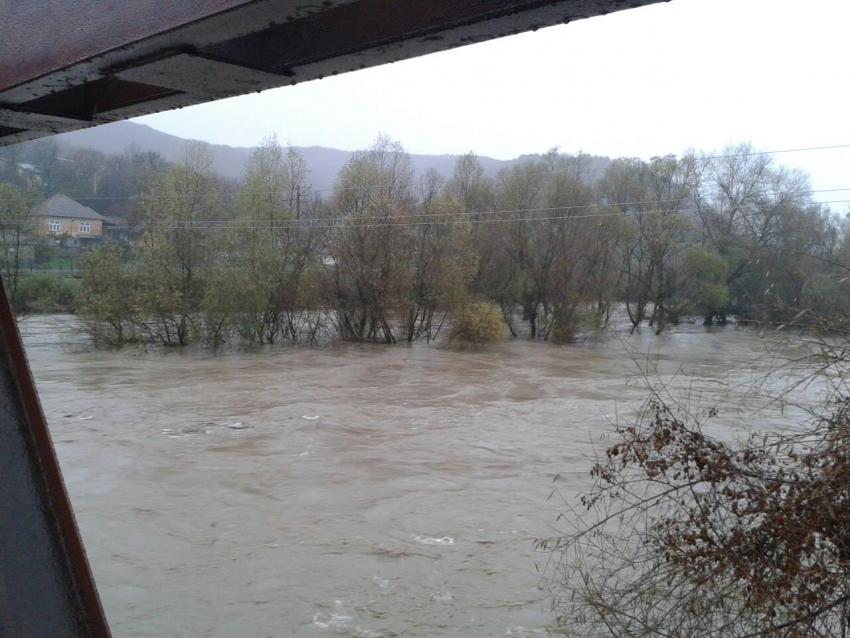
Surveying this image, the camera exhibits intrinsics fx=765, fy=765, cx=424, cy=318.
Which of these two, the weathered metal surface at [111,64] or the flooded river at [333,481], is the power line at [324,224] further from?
the weathered metal surface at [111,64]

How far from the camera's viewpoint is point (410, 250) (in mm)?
35250

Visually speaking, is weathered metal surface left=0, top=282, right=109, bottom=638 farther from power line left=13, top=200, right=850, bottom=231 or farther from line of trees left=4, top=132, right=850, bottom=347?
power line left=13, top=200, right=850, bottom=231

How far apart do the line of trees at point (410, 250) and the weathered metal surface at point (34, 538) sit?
27.6 metres

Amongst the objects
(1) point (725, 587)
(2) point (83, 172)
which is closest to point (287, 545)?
(1) point (725, 587)

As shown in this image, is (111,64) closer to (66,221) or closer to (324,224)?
(324,224)

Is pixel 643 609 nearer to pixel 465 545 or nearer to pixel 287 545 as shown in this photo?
pixel 465 545

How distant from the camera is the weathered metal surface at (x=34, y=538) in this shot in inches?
83.3

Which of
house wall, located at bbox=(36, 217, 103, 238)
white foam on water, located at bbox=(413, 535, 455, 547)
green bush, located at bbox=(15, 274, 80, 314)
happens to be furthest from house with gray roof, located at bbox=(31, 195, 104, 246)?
white foam on water, located at bbox=(413, 535, 455, 547)

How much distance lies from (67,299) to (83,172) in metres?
8.53

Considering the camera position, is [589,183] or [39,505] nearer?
[39,505]

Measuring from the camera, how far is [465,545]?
10430mm

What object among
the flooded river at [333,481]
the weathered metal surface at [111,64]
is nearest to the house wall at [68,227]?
the flooded river at [333,481]

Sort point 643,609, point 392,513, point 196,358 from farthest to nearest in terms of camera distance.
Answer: point 196,358
point 392,513
point 643,609

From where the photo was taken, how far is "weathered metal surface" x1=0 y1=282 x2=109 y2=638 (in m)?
2.12
